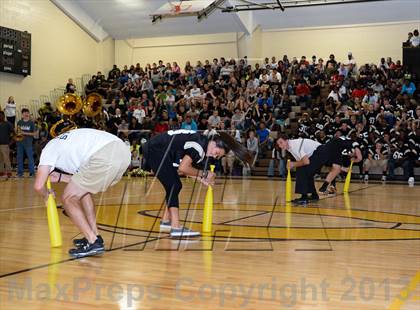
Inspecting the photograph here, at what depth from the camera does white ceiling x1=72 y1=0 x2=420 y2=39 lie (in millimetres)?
30203

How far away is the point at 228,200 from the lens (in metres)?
13.3

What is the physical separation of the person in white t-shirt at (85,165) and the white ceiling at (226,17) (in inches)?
1002

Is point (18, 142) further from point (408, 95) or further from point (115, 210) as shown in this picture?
point (408, 95)

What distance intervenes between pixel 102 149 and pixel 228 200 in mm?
7284

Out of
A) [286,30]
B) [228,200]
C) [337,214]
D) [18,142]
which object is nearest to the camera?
[337,214]

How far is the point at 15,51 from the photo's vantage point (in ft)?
91.1

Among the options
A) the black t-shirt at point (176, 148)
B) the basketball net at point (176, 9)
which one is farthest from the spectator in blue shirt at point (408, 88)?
the black t-shirt at point (176, 148)

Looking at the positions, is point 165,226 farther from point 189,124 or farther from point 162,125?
point 162,125

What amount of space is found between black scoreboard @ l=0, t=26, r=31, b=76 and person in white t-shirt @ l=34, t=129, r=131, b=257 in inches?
882

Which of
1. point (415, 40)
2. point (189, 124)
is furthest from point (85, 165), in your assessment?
point (415, 40)

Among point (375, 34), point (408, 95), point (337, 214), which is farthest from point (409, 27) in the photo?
point (337, 214)

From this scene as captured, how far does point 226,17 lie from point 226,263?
2656 centimetres

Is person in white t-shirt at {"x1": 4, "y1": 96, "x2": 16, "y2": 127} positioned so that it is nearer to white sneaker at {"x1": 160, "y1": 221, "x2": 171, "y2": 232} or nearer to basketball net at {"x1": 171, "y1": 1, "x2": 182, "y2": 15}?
basketball net at {"x1": 171, "y1": 1, "x2": 182, "y2": 15}

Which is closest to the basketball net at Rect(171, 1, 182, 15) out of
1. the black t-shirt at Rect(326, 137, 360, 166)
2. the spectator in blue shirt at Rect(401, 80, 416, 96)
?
the spectator in blue shirt at Rect(401, 80, 416, 96)
